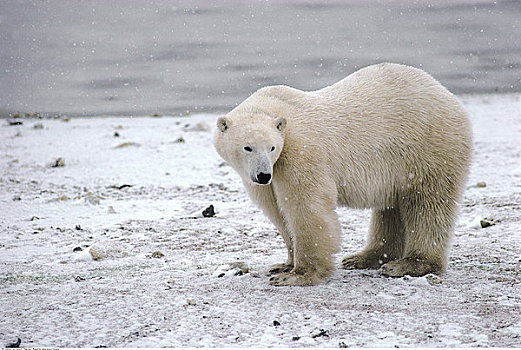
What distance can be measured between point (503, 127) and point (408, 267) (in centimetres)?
935

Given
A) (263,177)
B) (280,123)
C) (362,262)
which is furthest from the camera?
(362,262)

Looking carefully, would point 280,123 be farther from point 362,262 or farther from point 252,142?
point 362,262

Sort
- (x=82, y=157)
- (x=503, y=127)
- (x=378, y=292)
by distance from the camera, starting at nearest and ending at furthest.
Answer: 1. (x=378, y=292)
2. (x=82, y=157)
3. (x=503, y=127)

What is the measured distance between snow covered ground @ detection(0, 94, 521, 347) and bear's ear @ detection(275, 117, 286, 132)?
1.04 meters

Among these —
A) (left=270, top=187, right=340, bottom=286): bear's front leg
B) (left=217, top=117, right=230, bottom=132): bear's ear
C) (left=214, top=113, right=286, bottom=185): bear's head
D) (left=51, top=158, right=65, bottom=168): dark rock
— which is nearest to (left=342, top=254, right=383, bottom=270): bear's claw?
(left=270, top=187, right=340, bottom=286): bear's front leg

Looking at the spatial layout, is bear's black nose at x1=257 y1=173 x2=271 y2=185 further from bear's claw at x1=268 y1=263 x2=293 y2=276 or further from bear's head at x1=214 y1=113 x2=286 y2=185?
bear's claw at x1=268 y1=263 x2=293 y2=276

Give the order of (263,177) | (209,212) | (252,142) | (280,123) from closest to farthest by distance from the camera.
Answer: (263,177) < (252,142) < (280,123) < (209,212)

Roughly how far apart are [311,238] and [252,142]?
0.75m

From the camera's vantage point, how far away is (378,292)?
3.47 meters

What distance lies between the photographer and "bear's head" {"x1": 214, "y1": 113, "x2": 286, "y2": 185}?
11.2ft

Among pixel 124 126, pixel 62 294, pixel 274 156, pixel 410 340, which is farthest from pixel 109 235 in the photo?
pixel 124 126

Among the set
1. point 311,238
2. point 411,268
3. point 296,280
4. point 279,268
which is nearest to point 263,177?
point 311,238

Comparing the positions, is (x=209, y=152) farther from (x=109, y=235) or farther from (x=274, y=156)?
(x=274, y=156)

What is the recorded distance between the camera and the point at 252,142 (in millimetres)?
3512
